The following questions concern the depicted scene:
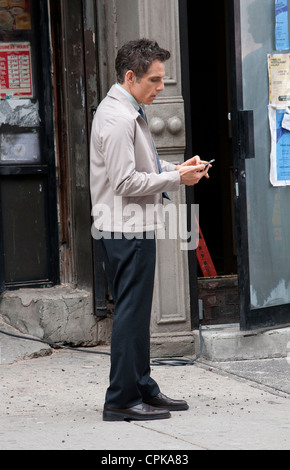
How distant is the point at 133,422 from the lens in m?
4.71

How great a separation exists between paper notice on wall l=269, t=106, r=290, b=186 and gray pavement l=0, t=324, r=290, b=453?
4.23 feet

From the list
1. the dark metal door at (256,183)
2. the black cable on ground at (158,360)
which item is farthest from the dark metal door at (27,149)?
the dark metal door at (256,183)

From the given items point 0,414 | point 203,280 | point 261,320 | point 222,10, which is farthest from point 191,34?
point 0,414

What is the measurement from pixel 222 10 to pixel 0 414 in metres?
5.37

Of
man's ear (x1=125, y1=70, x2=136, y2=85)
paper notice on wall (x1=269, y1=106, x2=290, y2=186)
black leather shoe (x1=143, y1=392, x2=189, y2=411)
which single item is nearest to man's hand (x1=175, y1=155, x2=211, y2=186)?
man's ear (x1=125, y1=70, x2=136, y2=85)

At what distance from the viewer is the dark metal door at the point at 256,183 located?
241 inches

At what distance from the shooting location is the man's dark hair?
15.1 feet

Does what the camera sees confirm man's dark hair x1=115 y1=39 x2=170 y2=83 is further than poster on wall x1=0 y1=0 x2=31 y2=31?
No

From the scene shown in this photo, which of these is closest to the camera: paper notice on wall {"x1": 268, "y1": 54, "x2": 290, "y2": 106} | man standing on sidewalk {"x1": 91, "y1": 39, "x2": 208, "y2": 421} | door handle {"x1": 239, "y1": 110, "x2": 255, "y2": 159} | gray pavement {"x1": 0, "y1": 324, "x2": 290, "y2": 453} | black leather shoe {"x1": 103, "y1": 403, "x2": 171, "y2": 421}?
gray pavement {"x1": 0, "y1": 324, "x2": 290, "y2": 453}

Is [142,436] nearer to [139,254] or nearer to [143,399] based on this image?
[143,399]

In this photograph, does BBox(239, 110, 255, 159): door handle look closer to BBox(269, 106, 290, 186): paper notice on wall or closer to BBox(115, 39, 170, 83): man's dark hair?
BBox(269, 106, 290, 186): paper notice on wall

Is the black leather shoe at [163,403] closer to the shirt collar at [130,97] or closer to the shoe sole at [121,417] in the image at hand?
the shoe sole at [121,417]

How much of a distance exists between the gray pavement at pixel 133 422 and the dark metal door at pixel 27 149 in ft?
2.27

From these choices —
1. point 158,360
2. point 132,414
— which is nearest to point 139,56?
point 132,414
